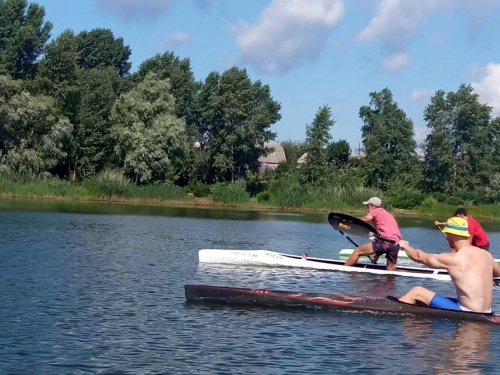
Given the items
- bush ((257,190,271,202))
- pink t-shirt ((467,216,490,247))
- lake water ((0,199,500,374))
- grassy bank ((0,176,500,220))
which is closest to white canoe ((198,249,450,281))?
lake water ((0,199,500,374))

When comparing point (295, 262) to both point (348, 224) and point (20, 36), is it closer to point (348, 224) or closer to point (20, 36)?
point (348, 224)

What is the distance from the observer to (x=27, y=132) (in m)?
59.8

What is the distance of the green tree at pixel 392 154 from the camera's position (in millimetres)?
74438

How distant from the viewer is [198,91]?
8225cm

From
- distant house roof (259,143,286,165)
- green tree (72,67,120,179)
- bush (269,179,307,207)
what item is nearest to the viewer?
bush (269,179,307,207)

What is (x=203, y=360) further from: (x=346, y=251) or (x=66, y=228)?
(x=66, y=228)

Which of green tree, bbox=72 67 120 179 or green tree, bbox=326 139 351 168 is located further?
green tree, bbox=326 139 351 168

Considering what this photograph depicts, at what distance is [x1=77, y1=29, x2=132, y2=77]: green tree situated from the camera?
10338 centimetres

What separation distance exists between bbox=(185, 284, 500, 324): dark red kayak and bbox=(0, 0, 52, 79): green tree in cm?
5450

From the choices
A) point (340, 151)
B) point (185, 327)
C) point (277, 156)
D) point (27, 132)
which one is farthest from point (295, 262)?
point (277, 156)

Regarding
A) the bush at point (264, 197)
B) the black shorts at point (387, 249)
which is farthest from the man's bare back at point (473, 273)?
the bush at point (264, 197)

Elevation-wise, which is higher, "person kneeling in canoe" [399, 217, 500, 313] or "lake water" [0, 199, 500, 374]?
"person kneeling in canoe" [399, 217, 500, 313]

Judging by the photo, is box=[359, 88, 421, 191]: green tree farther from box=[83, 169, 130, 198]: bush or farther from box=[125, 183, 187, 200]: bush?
box=[83, 169, 130, 198]: bush

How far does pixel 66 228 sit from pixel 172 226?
246 inches
